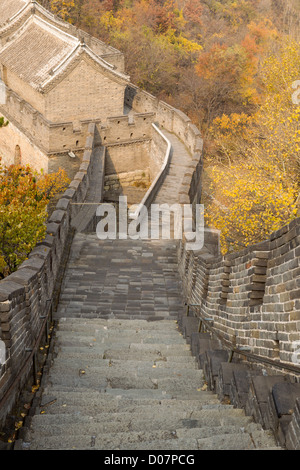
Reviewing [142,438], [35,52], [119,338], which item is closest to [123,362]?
[119,338]

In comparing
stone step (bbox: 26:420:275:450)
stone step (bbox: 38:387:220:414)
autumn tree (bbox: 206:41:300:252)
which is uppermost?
autumn tree (bbox: 206:41:300:252)

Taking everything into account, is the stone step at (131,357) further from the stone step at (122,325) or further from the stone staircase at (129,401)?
the stone step at (122,325)

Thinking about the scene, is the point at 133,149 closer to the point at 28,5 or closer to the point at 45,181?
the point at 45,181

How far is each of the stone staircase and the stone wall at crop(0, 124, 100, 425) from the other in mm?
402

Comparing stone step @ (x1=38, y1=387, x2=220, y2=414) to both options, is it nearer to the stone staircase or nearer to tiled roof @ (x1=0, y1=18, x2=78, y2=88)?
the stone staircase

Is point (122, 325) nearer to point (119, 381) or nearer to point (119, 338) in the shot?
point (119, 338)

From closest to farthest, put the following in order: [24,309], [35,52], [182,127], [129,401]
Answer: [129,401], [24,309], [182,127], [35,52]

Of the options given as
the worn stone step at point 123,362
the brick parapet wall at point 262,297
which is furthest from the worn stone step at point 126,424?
the worn stone step at point 123,362

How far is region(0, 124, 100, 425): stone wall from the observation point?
628cm

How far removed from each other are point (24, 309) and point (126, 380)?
1.74 metres

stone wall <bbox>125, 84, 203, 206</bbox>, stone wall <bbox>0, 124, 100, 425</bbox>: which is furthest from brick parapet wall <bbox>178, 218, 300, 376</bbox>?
stone wall <bbox>125, 84, 203, 206</bbox>

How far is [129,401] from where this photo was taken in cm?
607

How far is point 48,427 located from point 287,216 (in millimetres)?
13271

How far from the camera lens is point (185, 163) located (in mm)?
24938
